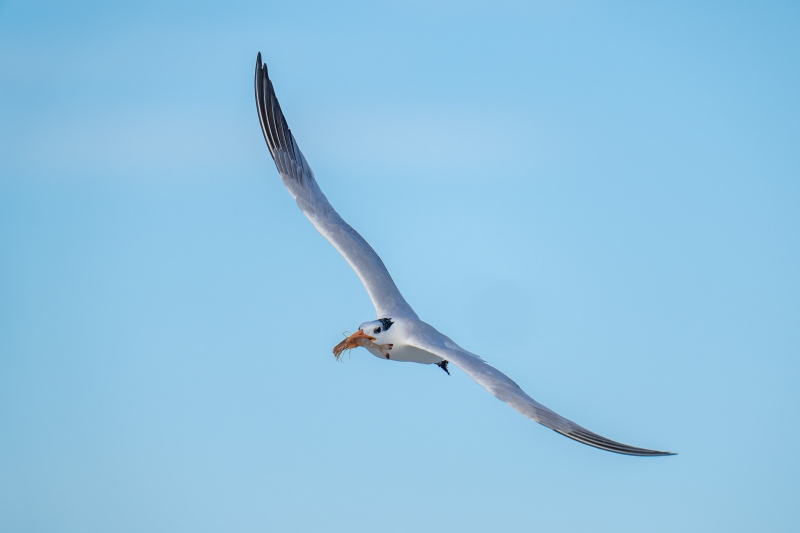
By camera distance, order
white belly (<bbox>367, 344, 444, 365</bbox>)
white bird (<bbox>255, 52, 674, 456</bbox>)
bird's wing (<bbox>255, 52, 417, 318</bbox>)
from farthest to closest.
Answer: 1. bird's wing (<bbox>255, 52, 417, 318</bbox>)
2. white belly (<bbox>367, 344, 444, 365</bbox>)
3. white bird (<bbox>255, 52, 674, 456</bbox>)

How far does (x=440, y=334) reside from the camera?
2130 centimetres

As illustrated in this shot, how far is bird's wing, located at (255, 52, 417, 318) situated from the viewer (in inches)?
909

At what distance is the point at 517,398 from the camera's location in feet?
60.8

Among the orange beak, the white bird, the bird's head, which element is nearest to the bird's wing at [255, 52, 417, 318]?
the white bird

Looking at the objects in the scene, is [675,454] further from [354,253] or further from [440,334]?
[354,253]

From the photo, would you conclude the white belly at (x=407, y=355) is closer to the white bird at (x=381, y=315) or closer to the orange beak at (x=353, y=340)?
the white bird at (x=381, y=315)

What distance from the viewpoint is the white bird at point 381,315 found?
1842 centimetres

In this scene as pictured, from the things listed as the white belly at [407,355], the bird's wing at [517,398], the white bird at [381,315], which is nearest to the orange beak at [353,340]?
the white bird at [381,315]

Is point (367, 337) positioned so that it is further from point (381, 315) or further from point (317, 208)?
point (317, 208)

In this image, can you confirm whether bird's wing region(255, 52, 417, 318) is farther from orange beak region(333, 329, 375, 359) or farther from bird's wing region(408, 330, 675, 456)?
bird's wing region(408, 330, 675, 456)

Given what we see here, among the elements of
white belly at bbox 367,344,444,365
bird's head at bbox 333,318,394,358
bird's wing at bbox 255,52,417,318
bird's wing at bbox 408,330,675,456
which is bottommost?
bird's wing at bbox 408,330,675,456

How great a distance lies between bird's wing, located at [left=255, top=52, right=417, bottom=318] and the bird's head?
125cm

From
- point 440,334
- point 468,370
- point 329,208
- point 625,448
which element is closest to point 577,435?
point 625,448

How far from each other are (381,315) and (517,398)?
15.4 feet
